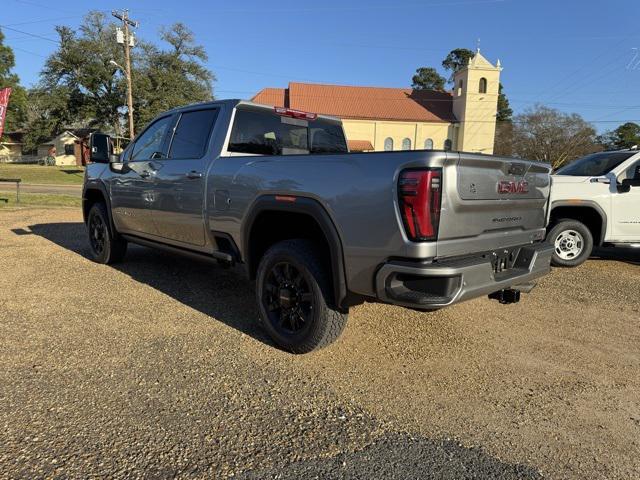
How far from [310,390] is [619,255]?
7369 mm

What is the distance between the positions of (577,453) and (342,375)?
1.49 metres

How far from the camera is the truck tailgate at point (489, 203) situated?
2957mm

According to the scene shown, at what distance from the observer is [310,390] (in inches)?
126

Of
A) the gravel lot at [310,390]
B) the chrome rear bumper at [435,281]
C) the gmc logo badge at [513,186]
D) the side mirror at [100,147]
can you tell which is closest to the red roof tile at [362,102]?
the side mirror at [100,147]

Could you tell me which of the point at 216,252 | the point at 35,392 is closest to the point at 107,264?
the point at 216,252

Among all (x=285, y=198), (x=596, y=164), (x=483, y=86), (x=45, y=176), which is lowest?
(x=45, y=176)

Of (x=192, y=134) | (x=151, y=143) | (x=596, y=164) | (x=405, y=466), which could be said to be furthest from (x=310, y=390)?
(x=596, y=164)

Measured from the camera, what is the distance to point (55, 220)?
11.1 m

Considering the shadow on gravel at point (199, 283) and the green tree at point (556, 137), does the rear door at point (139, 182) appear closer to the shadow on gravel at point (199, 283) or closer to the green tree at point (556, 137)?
the shadow on gravel at point (199, 283)

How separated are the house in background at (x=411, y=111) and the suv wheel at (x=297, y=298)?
57254 millimetres

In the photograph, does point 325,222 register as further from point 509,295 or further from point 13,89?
point 13,89

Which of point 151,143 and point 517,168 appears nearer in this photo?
point 517,168

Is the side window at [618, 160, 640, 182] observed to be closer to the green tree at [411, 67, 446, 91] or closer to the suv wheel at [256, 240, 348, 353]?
the suv wheel at [256, 240, 348, 353]

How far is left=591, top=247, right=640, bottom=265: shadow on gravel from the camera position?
7888 mm
